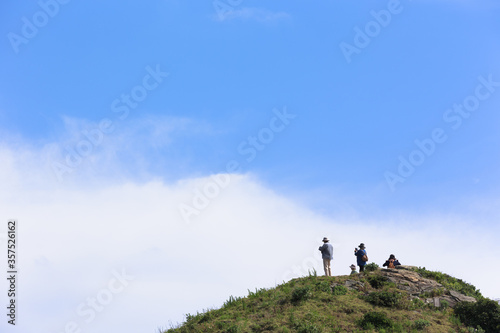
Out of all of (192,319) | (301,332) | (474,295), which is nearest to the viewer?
(301,332)

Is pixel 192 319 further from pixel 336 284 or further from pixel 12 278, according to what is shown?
pixel 12 278

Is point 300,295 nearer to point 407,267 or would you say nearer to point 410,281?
point 410,281

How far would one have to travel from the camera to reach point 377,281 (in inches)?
1077

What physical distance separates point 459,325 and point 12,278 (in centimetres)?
2662

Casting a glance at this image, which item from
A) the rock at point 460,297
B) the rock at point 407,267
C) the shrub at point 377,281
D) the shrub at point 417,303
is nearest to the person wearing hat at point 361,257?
the shrub at point 377,281

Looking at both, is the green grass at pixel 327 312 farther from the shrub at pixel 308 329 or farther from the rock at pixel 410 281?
the rock at pixel 410 281

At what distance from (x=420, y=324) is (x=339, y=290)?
204 inches

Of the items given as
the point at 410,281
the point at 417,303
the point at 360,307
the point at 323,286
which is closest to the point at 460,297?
the point at 410,281

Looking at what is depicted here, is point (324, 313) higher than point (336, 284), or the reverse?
point (336, 284)

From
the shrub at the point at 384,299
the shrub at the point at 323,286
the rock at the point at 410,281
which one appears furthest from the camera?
the rock at the point at 410,281

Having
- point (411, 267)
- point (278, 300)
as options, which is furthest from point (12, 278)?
point (411, 267)

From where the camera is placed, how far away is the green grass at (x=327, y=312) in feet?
74.4

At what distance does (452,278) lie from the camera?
3030 cm

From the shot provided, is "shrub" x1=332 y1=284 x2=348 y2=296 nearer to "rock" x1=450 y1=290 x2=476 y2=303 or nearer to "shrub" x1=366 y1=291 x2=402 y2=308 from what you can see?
"shrub" x1=366 y1=291 x2=402 y2=308
